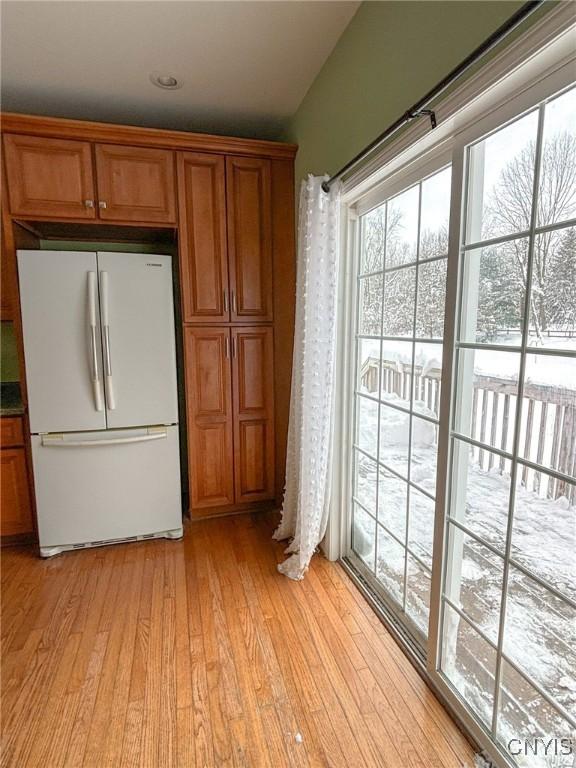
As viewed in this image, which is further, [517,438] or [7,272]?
[7,272]

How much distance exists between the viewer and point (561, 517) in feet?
3.47

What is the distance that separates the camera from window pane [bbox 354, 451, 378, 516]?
212 cm

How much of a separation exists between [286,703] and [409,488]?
95 cm

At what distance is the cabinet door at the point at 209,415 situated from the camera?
8.96 feet

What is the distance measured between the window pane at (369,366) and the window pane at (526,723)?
121cm

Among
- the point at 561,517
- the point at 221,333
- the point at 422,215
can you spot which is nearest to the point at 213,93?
the point at 221,333

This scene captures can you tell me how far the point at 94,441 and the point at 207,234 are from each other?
58.6 inches

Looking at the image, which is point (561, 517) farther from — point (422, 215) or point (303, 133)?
point (303, 133)

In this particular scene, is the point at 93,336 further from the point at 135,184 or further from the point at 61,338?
the point at 135,184

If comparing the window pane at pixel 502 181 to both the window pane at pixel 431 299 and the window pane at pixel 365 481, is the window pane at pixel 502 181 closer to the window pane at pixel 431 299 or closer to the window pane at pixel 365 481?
the window pane at pixel 431 299

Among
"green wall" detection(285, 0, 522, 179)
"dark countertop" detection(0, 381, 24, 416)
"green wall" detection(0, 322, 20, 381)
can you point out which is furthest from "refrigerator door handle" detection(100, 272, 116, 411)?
"green wall" detection(285, 0, 522, 179)

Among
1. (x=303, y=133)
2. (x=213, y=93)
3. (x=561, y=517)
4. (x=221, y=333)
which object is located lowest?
(x=561, y=517)

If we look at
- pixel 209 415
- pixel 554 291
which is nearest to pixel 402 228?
pixel 554 291

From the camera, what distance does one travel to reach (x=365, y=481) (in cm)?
222
